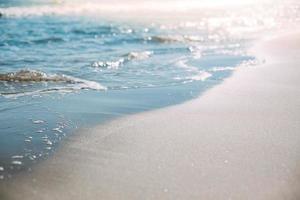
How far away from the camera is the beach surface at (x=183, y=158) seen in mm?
3016

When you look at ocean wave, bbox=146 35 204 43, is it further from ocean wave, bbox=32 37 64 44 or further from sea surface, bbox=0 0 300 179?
ocean wave, bbox=32 37 64 44

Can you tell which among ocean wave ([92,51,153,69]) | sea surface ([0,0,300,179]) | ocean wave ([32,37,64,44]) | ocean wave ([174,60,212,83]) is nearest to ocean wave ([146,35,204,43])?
sea surface ([0,0,300,179])

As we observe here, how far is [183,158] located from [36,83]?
13.2ft

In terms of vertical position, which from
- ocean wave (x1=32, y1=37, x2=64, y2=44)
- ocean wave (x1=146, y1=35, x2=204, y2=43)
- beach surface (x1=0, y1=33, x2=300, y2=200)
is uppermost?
ocean wave (x1=32, y1=37, x2=64, y2=44)

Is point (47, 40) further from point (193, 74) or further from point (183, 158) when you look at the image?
point (183, 158)

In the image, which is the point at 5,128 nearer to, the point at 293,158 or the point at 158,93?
the point at 158,93

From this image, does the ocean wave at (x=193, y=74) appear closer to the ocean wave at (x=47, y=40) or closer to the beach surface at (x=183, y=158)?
the beach surface at (x=183, y=158)

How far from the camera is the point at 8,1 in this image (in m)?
41.0

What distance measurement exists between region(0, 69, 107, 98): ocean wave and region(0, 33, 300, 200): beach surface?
194cm

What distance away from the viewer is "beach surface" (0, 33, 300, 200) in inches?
119

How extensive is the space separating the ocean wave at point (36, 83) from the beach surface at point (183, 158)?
1.94 m

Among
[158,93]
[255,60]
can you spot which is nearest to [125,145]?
[158,93]

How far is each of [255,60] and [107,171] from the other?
6290mm

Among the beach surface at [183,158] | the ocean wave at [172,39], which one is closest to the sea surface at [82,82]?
the beach surface at [183,158]
